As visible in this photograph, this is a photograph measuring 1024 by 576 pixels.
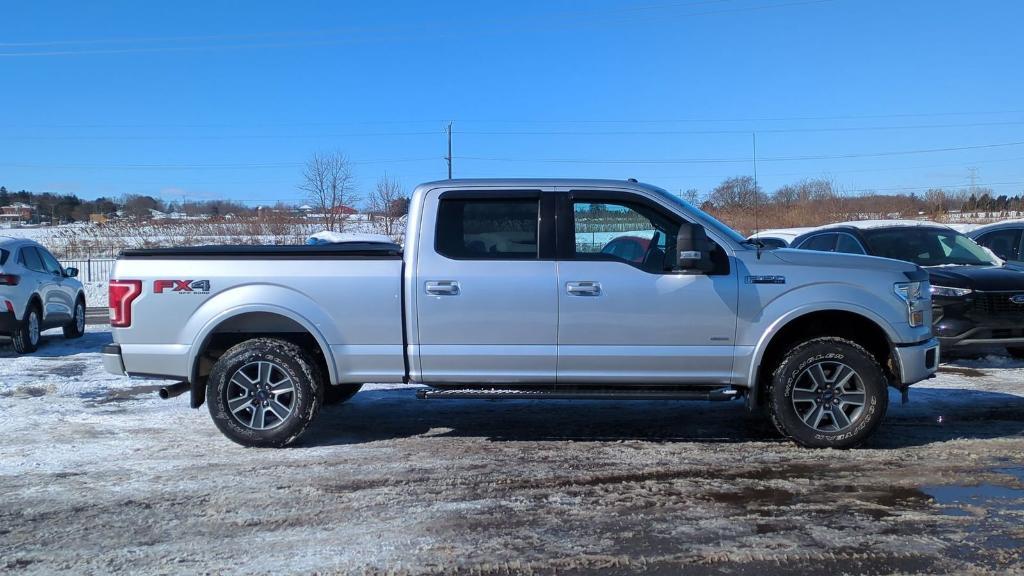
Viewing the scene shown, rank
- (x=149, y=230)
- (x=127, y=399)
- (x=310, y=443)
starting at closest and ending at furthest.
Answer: (x=310, y=443) < (x=127, y=399) < (x=149, y=230)

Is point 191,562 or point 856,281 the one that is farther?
point 856,281

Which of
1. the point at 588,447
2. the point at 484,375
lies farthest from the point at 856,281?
the point at 484,375

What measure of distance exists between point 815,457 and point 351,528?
11.4 ft

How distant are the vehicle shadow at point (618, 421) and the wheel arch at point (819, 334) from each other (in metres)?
0.63

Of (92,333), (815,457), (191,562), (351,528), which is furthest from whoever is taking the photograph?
(92,333)

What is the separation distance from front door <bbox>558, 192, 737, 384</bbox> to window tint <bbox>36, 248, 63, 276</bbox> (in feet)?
33.7

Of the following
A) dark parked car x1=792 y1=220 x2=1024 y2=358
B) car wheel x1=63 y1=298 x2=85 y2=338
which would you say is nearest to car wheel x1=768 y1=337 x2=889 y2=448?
dark parked car x1=792 y1=220 x2=1024 y2=358

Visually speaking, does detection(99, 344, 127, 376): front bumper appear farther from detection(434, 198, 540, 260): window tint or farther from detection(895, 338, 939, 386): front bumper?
detection(895, 338, 939, 386): front bumper

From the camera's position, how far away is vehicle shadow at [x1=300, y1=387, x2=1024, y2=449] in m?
6.23

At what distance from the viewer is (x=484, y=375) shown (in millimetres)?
5801

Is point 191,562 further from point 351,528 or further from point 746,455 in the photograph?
point 746,455

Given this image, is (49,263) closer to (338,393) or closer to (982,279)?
(338,393)

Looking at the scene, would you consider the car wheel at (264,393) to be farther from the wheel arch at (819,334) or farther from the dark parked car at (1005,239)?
the dark parked car at (1005,239)

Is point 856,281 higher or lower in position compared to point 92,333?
higher
